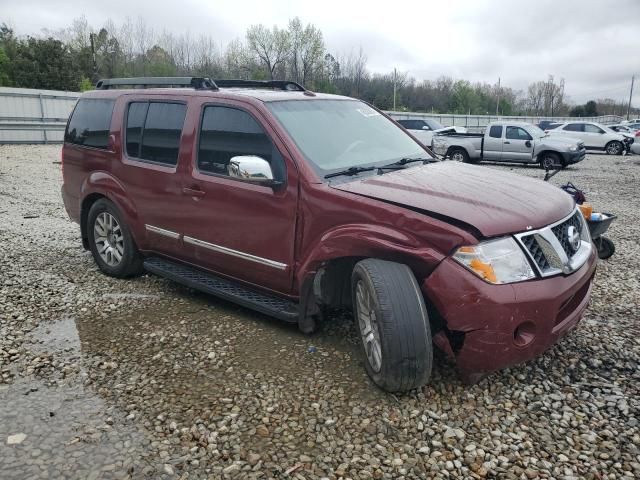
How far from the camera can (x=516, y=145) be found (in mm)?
18906

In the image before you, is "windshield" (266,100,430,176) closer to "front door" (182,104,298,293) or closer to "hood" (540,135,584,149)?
"front door" (182,104,298,293)

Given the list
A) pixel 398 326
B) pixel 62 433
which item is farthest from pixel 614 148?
pixel 62 433

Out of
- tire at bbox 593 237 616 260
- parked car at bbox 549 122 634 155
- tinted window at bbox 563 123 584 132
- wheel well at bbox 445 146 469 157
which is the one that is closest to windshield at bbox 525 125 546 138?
wheel well at bbox 445 146 469 157

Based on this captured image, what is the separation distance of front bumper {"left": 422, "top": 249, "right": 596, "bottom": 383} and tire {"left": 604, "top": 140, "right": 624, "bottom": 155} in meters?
25.4

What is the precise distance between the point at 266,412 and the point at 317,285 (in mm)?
909

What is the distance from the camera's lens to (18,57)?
31.5 m

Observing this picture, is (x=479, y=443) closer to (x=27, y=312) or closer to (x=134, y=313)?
(x=134, y=313)

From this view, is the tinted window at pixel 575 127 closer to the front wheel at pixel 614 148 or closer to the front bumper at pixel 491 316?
the front wheel at pixel 614 148

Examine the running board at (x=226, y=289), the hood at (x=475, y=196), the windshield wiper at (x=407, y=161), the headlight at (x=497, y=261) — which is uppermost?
the windshield wiper at (x=407, y=161)

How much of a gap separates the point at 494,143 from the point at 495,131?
46 centimetres

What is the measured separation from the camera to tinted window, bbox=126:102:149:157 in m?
5.04

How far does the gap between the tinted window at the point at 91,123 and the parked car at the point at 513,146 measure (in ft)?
50.6

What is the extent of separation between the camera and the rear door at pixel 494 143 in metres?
19.1

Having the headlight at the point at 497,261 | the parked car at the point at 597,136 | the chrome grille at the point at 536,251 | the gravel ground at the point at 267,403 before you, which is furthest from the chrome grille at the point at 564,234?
the parked car at the point at 597,136
